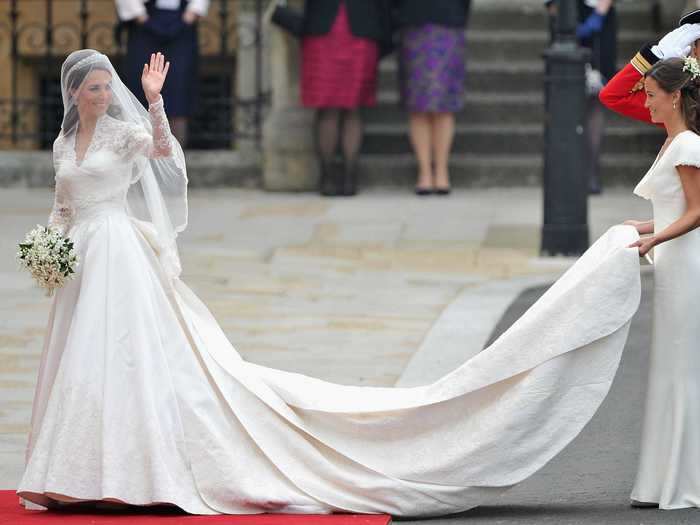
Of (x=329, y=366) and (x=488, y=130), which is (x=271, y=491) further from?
(x=488, y=130)

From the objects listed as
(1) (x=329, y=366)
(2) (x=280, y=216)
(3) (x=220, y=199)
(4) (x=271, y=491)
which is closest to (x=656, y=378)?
(4) (x=271, y=491)

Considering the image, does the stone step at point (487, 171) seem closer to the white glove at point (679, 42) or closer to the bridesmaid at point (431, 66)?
the bridesmaid at point (431, 66)

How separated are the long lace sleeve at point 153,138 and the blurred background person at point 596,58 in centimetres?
868

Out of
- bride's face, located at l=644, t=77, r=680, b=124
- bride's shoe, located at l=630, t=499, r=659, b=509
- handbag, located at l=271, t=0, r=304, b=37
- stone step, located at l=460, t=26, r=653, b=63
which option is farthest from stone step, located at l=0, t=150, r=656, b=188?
bride's shoe, located at l=630, t=499, r=659, b=509

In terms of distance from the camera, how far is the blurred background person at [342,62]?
608 inches

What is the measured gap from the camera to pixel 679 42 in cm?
753

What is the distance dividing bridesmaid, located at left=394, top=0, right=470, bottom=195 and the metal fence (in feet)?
5.92

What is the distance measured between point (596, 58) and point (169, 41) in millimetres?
3705

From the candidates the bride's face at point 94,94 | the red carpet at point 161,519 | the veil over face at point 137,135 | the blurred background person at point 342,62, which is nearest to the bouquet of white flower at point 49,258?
the veil over face at point 137,135

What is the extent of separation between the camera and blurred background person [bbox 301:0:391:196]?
A: 1545cm

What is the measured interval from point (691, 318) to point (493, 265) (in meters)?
6.08

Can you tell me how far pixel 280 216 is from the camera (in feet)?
48.9

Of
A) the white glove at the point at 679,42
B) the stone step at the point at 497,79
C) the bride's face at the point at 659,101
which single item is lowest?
the stone step at the point at 497,79

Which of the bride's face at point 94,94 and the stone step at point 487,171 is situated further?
the stone step at point 487,171
